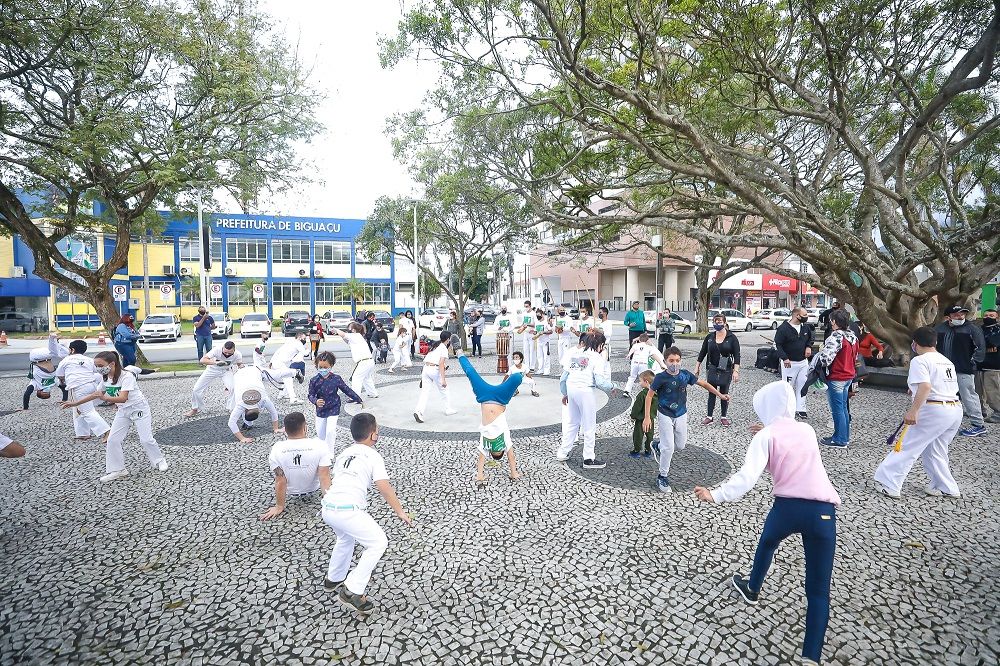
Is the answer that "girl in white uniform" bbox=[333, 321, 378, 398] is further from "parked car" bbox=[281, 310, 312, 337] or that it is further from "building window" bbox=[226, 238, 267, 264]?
"building window" bbox=[226, 238, 267, 264]

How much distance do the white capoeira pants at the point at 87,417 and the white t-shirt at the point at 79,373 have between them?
5cm

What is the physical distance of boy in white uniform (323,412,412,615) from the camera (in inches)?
138

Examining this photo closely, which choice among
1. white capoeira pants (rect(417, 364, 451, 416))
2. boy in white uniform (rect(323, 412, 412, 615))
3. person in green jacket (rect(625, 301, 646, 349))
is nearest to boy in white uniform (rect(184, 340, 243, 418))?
white capoeira pants (rect(417, 364, 451, 416))

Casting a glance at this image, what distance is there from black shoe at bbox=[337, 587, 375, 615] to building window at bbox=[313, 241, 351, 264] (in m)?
47.9

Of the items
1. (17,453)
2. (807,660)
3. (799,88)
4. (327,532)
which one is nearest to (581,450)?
(327,532)

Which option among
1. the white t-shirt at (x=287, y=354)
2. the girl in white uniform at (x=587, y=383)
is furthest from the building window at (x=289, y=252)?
the girl in white uniform at (x=587, y=383)

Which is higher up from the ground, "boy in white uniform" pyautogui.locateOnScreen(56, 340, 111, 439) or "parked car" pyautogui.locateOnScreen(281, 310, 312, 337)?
"parked car" pyautogui.locateOnScreen(281, 310, 312, 337)

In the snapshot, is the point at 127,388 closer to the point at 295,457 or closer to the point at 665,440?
the point at 295,457

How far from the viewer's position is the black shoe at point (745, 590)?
3.57 m

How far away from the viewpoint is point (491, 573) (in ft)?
13.3

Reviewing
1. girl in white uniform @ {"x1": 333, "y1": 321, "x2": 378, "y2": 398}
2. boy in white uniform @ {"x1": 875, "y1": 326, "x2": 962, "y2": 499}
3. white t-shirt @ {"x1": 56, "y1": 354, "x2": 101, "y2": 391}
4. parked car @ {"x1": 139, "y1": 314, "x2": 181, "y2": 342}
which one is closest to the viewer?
boy in white uniform @ {"x1": 875, "y1": 326, "x2": 962, "y2": 499}

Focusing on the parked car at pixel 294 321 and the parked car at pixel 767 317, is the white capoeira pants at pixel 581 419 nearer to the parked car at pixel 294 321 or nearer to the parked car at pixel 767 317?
the parked car at pixel 294 321

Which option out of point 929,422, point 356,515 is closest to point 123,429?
point 356,515

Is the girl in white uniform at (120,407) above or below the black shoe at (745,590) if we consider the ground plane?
above
